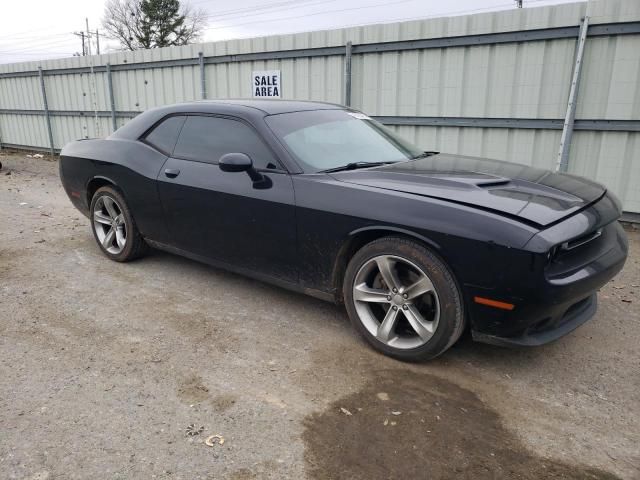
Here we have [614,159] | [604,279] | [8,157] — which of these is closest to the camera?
[604,279]

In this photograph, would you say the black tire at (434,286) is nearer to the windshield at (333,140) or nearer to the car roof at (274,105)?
the windshield at (333,140)

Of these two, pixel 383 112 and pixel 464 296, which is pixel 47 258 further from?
pixel 383 112

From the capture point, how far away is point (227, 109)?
157 inches

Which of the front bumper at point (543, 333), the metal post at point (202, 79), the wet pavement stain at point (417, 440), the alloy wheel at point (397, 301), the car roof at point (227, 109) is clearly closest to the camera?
the wet pavement stain at point (417, 440)

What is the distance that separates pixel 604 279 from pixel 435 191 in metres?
1.13

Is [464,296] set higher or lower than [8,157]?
higher

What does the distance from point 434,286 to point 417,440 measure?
0.86 metres

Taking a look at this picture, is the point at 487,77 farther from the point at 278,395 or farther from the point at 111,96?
the point at 111,96

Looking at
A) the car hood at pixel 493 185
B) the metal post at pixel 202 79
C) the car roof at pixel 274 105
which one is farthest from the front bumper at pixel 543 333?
the metal post at pixel 202 79

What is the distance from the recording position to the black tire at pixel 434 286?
9.22 feet

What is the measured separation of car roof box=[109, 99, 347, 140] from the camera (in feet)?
12.7

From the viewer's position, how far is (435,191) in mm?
2969

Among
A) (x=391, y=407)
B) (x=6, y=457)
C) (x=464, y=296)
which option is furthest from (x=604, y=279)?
(x=6, y=457)

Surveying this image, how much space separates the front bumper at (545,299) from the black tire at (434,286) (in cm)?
9
